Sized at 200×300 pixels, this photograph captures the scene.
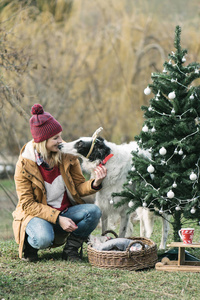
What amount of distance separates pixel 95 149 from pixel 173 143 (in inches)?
34.7

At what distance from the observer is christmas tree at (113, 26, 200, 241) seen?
12.5 feet

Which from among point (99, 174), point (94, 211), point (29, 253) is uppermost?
point (99, 174)

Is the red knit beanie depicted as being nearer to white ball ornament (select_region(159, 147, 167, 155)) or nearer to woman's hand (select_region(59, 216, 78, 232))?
woman's hand (select_region(59, 216, 78, 232))

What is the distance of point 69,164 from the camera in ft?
13.5

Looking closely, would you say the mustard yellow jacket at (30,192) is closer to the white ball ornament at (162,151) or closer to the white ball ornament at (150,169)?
the white ball ornament at (150,169)

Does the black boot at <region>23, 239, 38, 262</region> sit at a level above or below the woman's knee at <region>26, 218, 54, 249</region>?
below

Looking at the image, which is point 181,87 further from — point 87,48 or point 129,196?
point 87,48

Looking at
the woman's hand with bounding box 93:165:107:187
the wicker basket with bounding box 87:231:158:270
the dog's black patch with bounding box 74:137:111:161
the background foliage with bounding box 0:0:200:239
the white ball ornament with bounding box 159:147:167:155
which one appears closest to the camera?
the wicker basket with bounding box 87:231:158:270

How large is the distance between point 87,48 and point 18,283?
1004cm

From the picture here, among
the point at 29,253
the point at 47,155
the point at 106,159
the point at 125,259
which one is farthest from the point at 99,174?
the point at 29,253

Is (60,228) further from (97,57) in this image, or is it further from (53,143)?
(97,57)

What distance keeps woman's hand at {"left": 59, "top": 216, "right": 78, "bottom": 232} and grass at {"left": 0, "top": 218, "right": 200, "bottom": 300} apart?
1.11 feet

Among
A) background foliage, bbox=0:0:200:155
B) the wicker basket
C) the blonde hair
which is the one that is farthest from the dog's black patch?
background foliage, bbox=0:0:200:155

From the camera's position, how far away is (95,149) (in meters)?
4.27
